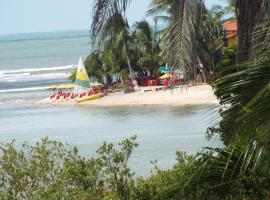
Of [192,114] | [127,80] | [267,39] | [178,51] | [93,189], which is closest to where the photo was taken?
[267,39]

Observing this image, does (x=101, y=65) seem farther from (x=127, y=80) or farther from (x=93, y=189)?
(x=93, y=189)

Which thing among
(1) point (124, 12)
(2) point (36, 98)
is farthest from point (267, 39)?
(2) point (36, 98)

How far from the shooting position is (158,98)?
37594 millimetres

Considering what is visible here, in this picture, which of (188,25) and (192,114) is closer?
(188,25)

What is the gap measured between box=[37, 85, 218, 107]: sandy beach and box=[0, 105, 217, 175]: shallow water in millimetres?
1395

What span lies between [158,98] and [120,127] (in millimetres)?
9401

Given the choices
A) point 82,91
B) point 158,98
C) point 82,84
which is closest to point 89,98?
point 82,91

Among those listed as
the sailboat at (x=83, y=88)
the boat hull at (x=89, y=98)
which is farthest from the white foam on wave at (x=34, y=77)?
the boat hull at (x=89, y=98)

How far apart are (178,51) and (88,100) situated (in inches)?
1435

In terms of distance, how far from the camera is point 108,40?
5.69 metres

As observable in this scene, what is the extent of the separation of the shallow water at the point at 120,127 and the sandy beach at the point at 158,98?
1.39 metres

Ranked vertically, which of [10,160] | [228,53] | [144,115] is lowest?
[144,115]

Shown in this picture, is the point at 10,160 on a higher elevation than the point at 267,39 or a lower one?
lower

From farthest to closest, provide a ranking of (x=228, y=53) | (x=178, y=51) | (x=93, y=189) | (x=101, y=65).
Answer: (x=101, y=65)
(x=228, y=53)
(x=93, y=189)
(x=178, y=51)
